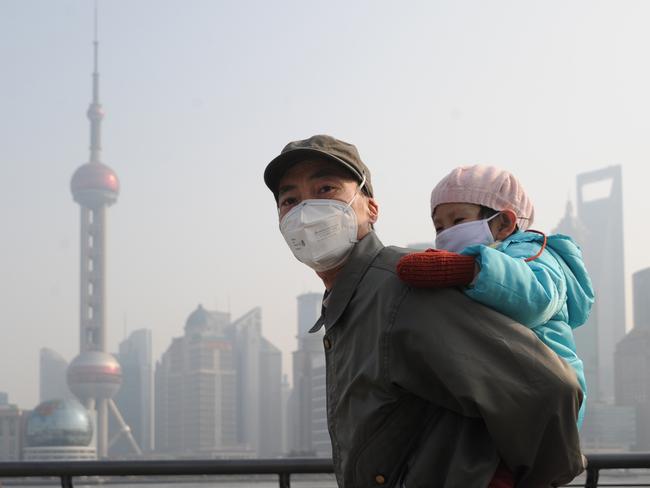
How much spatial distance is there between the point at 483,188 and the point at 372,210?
0.24 m

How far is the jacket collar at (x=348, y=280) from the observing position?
180 cm

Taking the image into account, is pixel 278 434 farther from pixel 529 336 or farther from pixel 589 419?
pixel 529 336

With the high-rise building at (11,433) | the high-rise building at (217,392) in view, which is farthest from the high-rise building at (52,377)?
the high-rise building at (11,433)

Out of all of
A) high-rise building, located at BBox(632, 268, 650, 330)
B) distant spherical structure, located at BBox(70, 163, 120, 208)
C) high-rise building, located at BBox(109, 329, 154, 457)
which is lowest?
high-rise building, located at BBox(109, 329, 154, 457)

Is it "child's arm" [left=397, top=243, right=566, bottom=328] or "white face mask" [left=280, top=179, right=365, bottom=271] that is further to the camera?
"white face mask" [left=280, top=179, right=365, bottom=271]

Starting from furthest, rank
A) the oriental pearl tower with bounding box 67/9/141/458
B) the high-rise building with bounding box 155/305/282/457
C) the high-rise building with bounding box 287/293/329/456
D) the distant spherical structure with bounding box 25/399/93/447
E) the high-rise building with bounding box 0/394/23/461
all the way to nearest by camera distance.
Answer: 1. the high-rise building with bounding box 155/305/282/457
2. the oriental pearl tower with bounding box 67/9/141/458
3. the high-rise building with bounding box 287/293/329/456
4. the high-rise building with bounding box 0/394/23/461
5. the distant spherical structure with bounding box 25/399/93/447

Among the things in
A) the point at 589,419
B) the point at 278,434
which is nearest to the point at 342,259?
the point at 589,419

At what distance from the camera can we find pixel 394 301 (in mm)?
1706

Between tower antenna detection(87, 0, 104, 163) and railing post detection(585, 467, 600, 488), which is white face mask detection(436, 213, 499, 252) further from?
tower antenna detection(87, 0, 104, 163)

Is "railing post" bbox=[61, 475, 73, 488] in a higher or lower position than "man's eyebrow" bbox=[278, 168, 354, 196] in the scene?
lower

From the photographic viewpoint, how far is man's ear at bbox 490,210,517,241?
1.94 meters

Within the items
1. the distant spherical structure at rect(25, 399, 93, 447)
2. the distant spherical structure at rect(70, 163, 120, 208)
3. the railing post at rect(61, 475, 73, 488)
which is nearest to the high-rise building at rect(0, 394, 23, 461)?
the distant spherical structure at rect(25, 399, 93, 447)

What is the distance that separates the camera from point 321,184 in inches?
76.4

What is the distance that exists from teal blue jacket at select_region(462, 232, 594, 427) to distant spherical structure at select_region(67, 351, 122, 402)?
125394 mm
